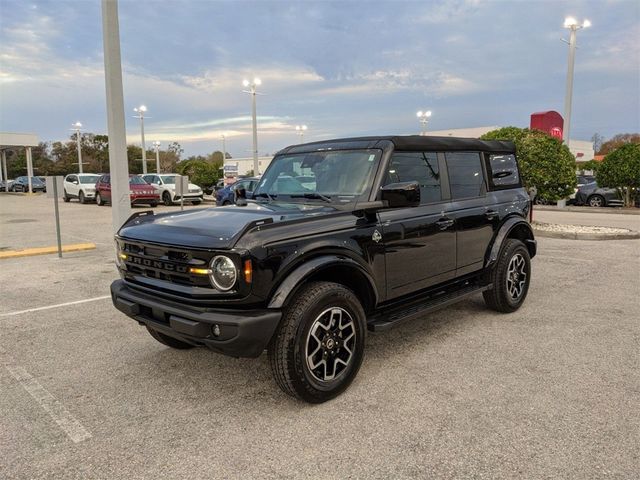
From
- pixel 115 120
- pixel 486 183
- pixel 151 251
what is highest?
pixel 115 120

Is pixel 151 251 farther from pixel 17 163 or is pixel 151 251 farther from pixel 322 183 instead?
pixel 17 163

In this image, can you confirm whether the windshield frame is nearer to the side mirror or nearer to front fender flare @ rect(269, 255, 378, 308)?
the side mirror

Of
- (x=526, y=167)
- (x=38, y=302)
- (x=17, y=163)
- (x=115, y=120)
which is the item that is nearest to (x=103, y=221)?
(x=115, y=120)

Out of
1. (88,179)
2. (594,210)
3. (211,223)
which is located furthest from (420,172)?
(88,179)

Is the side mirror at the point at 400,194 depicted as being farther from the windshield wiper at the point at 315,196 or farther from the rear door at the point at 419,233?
the windshield wiper at the point at 315,196

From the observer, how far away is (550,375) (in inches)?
152

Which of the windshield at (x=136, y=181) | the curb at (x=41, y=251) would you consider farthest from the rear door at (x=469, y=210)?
the windshield at (x=136, y=181)

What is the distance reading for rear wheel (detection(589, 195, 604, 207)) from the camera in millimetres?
22562

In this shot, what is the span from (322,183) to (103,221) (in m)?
15.1

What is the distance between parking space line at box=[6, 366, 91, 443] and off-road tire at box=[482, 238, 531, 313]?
4.09 meters

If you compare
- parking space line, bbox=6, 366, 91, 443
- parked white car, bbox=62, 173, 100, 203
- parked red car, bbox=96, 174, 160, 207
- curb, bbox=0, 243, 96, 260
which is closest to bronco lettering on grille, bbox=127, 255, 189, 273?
parking space line, bbox=6, 366, 91, 443

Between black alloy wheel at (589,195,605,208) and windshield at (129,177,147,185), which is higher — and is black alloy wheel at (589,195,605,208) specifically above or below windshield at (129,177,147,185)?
below

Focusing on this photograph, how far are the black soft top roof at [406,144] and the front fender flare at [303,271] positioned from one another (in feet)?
4.04

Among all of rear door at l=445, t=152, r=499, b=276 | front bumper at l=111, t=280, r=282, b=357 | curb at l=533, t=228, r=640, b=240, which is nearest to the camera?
front bumper at l=111, t=280, r=282, b=357
